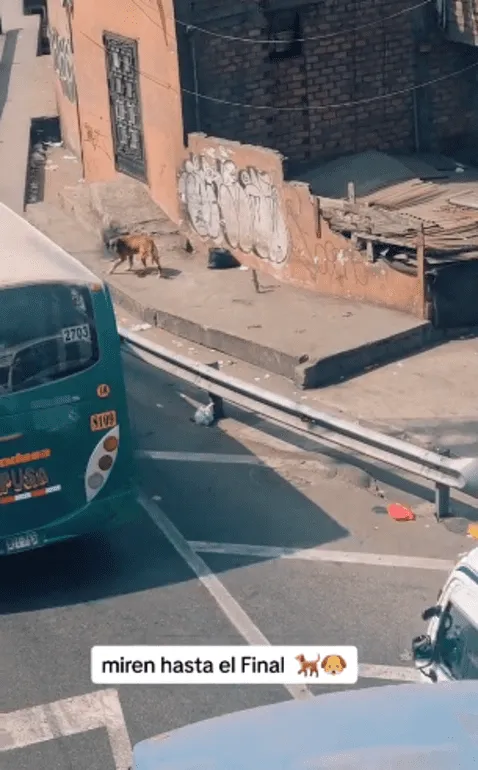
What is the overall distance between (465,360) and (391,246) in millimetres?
1958

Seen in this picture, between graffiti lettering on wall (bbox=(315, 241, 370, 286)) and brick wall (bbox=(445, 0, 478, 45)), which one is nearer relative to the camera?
graffiti lettering on wall (bbox=(315, 241, 370, 286))

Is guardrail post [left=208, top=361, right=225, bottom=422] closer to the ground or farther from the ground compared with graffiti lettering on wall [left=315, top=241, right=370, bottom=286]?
closer to the ground

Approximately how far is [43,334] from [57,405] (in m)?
0.56

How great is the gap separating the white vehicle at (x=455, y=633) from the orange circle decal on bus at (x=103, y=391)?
14.4ft

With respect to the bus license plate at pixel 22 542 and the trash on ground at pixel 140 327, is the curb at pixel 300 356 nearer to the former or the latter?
the trash on ground at pixel 140 327

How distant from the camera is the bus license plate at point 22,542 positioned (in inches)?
478

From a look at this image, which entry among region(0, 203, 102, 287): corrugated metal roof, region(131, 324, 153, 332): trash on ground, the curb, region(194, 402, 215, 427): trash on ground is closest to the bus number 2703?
region(0, 203, 102, 287): corrugated metal roof

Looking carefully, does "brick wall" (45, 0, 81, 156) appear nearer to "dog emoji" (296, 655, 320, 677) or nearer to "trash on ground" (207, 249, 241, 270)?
"trash on ground" (207, 249, 241, 270)

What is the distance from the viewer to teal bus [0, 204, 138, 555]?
11789mm

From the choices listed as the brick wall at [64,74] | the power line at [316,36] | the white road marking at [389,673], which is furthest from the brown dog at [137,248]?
the white road marking at [389,673]

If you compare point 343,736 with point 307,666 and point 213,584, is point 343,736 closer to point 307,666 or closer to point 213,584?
point 307,666

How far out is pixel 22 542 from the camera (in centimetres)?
1218

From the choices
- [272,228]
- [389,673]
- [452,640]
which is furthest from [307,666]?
[272,228]

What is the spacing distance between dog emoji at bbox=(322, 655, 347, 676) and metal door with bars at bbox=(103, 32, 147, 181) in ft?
49.0
